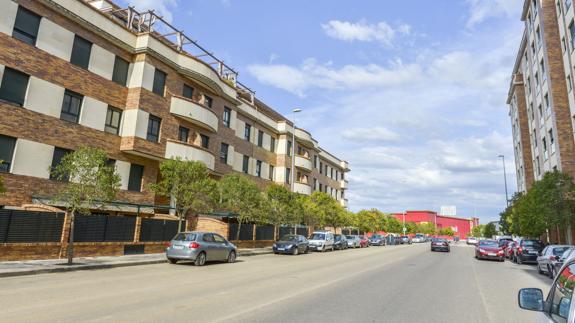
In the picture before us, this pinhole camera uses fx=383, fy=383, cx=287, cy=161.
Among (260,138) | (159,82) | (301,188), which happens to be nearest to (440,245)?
(301,188)

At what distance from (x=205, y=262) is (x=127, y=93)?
40.0 ft

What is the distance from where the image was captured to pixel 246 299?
28.2 ft

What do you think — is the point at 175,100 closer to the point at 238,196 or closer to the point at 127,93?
the point at 127,93

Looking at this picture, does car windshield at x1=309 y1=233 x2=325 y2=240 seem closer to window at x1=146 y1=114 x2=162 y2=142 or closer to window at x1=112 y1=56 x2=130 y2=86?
window at x1=146 y1=114 x2=162 y2=142

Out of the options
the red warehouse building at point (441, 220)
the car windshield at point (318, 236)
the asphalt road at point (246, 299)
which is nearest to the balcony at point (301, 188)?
the car windshield at point (318, 236)

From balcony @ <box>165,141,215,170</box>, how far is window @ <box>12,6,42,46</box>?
9.23 meters

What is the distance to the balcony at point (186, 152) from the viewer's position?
2492 cm

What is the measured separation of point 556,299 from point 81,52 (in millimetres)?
23670

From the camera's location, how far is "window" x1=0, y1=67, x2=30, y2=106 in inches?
694

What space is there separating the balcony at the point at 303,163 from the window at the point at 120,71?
24.3 metres

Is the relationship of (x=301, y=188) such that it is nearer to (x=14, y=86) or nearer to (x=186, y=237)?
(x=186, y=237)

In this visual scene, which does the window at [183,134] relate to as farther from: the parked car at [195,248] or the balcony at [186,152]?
the parked car at [195,248]

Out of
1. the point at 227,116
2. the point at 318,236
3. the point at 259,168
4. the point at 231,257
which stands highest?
the point at 227,116

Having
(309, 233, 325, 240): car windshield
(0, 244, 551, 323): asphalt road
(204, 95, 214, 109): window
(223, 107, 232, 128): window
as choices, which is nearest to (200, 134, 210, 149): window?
(204, 95, 214, 109): window
